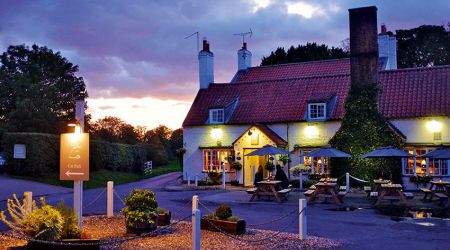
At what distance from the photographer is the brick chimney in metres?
28.2

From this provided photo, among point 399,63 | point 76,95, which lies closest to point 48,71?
point 76,95

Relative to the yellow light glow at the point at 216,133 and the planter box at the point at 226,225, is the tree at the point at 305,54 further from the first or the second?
the planter box at the point at 226,225

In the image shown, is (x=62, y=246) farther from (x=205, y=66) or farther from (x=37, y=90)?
(x=37, y=90)

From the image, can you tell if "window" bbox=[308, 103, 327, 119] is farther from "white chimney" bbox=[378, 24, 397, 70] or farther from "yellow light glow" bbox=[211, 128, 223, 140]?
"white chimney" bbox=[378, 24, 397, 70]

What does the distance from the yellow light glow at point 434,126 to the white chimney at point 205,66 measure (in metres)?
16.0

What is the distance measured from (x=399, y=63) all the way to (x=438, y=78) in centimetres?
2758

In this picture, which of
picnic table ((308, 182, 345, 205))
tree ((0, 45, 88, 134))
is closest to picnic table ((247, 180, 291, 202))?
picnic table ((308, 182, 345, 205))

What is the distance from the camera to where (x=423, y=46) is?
5544 centimetres

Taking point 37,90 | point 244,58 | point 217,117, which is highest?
point 244,58

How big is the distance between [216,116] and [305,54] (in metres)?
23.8

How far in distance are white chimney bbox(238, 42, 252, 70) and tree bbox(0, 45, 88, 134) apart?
1599 cm

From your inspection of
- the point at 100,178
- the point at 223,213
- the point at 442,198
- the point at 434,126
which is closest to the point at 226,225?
the point at 223,213

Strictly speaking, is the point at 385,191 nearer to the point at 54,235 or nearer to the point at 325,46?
the point at 54,235

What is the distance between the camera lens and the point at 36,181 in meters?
29.5
